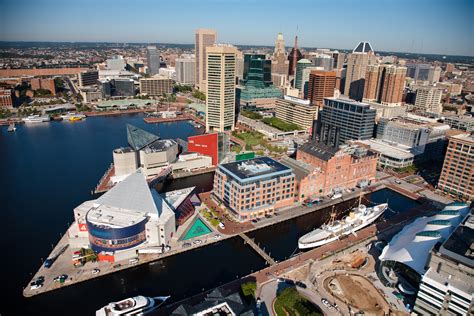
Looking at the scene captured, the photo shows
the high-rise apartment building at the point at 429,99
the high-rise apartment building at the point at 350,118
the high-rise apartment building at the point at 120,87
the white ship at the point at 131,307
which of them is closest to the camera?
the white ship at the point at 131,307

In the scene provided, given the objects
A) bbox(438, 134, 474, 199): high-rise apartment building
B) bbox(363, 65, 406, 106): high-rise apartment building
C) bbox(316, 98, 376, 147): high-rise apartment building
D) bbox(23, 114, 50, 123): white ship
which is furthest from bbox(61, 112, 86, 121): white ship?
bbox(438, 134, 474, 199): high-rise apartment building

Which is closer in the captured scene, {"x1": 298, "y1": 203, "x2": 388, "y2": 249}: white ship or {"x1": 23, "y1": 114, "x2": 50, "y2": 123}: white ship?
{"x1": 298, "y1": 203, "x2": 388, "y2": 249}: white ship

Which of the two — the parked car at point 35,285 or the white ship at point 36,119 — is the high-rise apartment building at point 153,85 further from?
the parked car at point 35,285

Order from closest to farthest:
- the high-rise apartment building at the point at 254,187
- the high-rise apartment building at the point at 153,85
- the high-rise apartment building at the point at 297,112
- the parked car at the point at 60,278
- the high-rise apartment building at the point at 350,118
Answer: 1. the parked car at the point at 60,278
2. the high-rise apartment building at the point at 254,187
3. the high-rise apartment building at the point at 350,118
4. the high-rise apartment building at the point at 297,112
5. the high-rise apartment building at the point at 153,85

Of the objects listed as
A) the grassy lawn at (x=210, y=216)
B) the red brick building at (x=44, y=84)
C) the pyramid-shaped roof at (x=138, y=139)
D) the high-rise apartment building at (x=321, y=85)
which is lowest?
the grassy lawn at (x=210, y=216)

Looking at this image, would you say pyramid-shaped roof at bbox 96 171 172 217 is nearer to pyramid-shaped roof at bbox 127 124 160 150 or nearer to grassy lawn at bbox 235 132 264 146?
pyramid-shaped roof at bbox 127 124 160 150

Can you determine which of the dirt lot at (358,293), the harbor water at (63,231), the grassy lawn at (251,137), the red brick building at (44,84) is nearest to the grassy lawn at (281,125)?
the grassy lawn at (251,137)

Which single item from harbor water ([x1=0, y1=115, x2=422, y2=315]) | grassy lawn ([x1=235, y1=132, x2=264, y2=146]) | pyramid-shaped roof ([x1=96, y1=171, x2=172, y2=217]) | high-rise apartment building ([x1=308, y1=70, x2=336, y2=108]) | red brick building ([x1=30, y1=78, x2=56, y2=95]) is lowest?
harbor water ([x1=0, y1=115, x2=422, y2=315])

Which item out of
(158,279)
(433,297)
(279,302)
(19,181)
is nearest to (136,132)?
(19,181)
